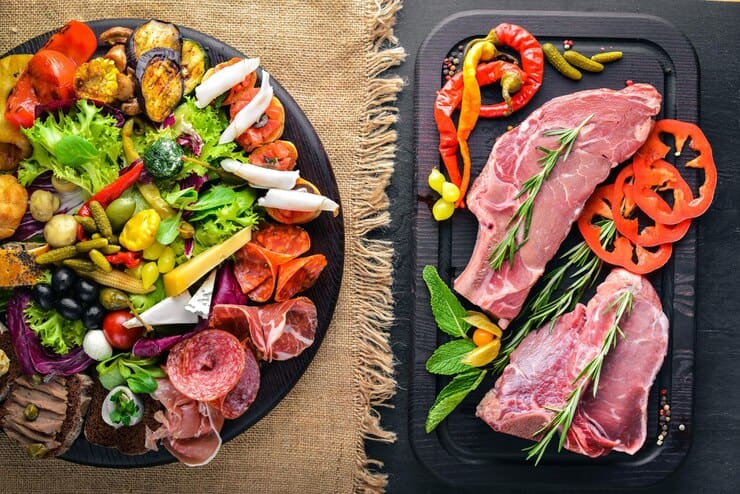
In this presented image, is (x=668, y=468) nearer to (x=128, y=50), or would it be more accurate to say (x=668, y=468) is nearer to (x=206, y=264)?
(x=206, y=264)

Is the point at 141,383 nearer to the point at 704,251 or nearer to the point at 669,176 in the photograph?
the point at 669,176

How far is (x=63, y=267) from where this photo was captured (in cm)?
227

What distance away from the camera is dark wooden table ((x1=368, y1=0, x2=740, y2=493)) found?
2.63 m

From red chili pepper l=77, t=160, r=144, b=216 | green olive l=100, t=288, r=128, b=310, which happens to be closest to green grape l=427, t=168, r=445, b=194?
red chili pepper l=77, t=160, r=144, b=216

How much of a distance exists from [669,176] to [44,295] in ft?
7.12

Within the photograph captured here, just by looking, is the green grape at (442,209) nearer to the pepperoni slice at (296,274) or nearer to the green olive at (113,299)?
the pepperoni slice at (296,274)

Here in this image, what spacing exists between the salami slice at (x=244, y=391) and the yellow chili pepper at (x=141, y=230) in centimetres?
49

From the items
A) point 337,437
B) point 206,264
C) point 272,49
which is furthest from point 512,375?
point 272,49

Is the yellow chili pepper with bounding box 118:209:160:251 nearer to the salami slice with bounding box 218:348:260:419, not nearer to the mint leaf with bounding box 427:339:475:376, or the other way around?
the salami slice with bounding box 218:348:260:419

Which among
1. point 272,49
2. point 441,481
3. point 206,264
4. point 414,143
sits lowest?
point 441,481

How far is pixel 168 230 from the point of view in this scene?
A: 7.45 feet

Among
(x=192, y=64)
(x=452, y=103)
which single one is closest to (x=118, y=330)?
(x=192, y=64)

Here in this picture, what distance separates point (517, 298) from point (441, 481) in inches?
30.1

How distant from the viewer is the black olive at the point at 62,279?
2.24m
